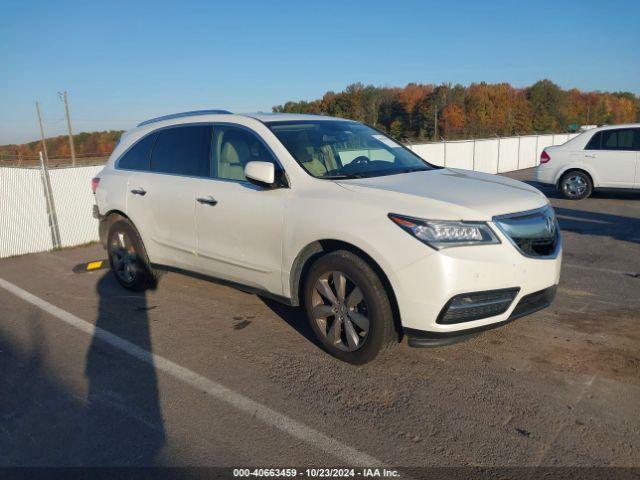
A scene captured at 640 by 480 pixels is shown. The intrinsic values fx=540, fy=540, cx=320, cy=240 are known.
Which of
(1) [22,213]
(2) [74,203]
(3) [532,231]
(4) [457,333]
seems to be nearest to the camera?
(4) [457,333]

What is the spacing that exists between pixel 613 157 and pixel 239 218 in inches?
387

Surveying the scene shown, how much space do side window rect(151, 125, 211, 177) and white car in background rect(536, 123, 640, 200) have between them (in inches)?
376

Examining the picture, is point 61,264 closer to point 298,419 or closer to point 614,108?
point 298,419

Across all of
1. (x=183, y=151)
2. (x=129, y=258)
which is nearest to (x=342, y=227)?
(x=183, y=151)

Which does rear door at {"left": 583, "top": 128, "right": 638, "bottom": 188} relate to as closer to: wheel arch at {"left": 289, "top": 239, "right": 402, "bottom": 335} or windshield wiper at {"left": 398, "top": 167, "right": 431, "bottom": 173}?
windshield wiper at {"left": 398, "top": 167, "right": 431, "bottom": 173}

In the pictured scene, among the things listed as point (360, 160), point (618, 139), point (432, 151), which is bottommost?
point (432, 151)

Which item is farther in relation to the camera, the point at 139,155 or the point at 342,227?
the point at 139,155

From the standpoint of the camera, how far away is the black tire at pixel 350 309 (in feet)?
11.7

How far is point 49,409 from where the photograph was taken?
11.3 ft

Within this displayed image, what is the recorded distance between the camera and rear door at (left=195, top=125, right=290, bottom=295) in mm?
4230

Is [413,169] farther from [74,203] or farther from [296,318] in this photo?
[74,203]

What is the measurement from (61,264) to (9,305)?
207cm

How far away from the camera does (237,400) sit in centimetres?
347

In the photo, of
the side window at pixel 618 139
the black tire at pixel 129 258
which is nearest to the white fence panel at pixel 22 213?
the black tire at pixel 129 258
